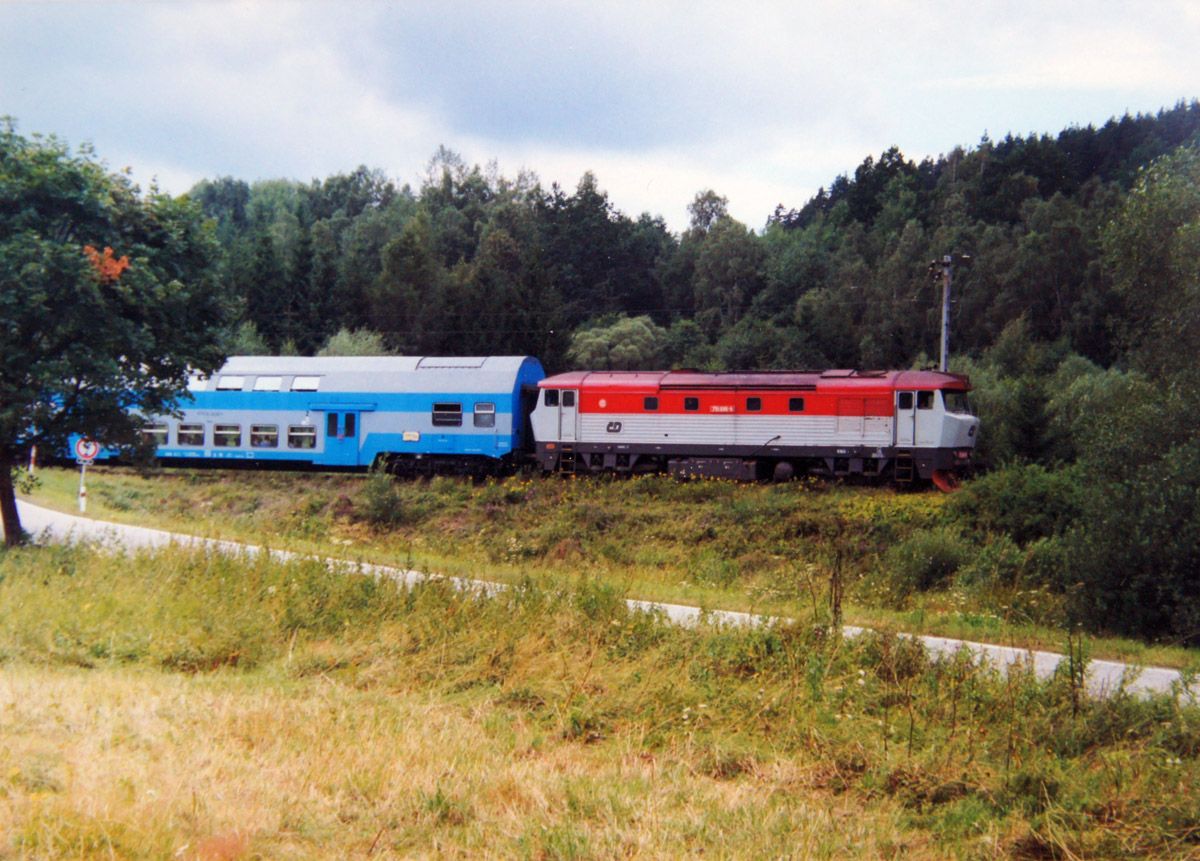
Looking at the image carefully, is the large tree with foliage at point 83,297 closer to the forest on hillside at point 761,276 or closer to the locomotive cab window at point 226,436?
the locomotive cab window at point 226,436

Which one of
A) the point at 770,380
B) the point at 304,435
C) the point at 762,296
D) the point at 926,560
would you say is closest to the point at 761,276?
the point at 762,296

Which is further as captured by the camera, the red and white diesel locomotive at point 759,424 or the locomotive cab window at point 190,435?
the locomotive cab window at point 190,435

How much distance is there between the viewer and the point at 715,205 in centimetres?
7919

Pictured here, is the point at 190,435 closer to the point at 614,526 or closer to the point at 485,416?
the point at 485,416

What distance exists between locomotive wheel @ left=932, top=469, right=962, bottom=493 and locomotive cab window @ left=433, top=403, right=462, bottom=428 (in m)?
14.9

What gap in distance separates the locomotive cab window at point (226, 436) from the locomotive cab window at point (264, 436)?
0.53 metres

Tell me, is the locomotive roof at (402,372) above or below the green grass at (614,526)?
above

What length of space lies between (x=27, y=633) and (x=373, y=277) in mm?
52594

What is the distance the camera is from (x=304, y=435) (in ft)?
112

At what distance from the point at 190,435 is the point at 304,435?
14.2 ft

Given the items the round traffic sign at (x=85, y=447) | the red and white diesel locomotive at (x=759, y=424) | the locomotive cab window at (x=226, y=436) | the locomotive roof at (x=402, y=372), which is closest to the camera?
the round traffic sign at (x=85, y=447)

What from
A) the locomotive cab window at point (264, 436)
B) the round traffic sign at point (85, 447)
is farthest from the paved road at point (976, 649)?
the locomotive cab window at point (264, 436)

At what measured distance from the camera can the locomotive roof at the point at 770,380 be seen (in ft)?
94.9

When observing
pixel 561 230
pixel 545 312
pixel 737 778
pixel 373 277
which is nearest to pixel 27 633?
pixel 737 778
